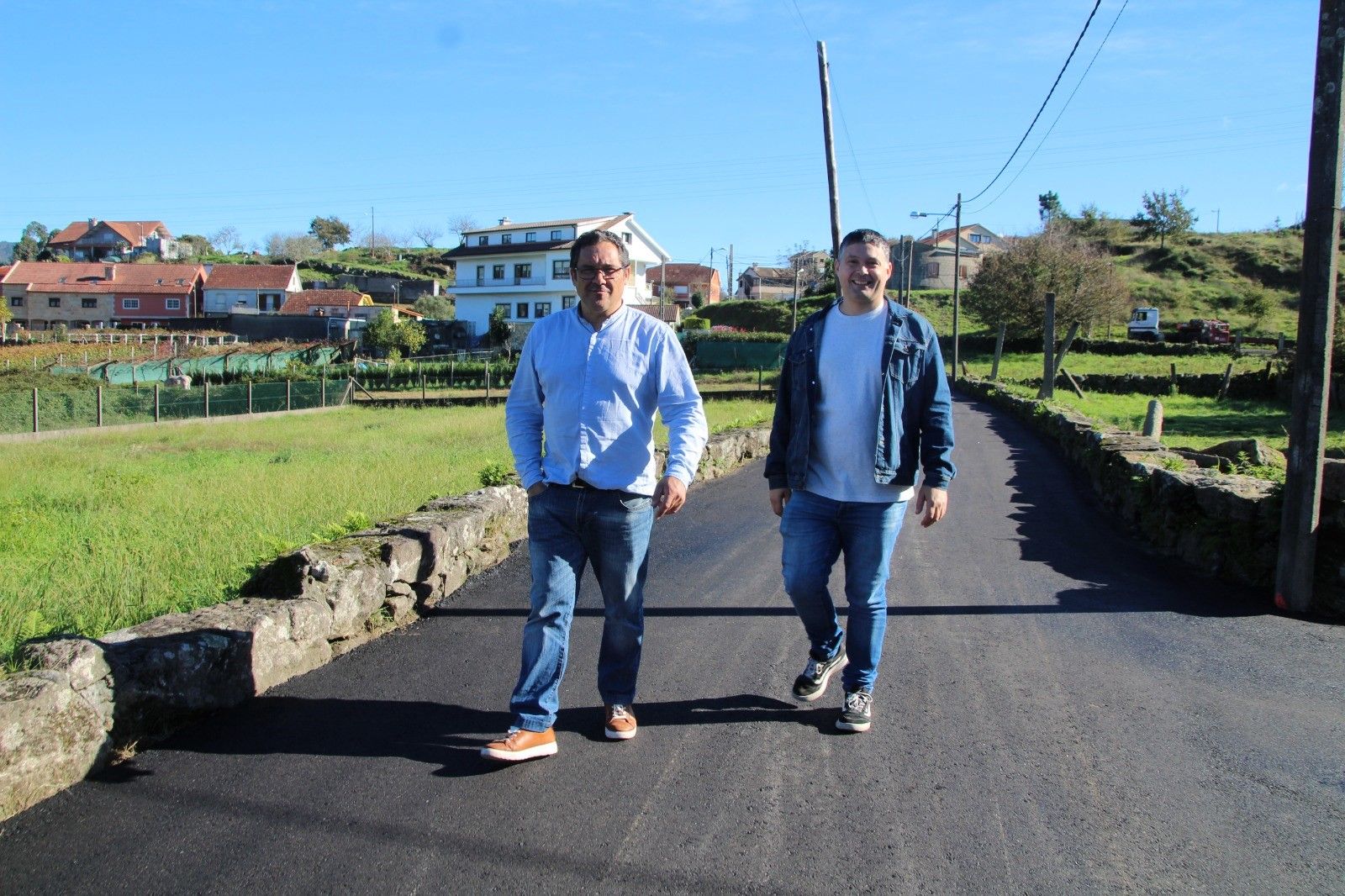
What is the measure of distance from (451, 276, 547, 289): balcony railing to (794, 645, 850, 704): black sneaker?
62990mm

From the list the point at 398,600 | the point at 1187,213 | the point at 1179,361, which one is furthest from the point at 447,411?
the point at 1187,213

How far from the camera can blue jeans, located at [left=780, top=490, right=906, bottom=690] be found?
4.05 meters

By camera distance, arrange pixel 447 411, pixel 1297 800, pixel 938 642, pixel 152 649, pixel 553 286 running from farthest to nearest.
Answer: pixel 553 286 → pixel 447 411 → pixel 938 642 → pixel 152 649 → pixel 1297 800

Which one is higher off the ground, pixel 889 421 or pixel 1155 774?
pixel 889 421

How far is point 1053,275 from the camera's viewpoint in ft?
145

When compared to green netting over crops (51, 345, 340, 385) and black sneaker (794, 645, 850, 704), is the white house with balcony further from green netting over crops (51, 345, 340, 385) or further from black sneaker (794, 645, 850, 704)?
black sneaker (794, 645, 850, 704)

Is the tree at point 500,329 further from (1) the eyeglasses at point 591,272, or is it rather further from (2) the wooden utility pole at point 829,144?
(1) the eyeglasses at point 591,272

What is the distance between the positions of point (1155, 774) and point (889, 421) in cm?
161

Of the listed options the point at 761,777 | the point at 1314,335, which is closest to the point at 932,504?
the point at 761,777

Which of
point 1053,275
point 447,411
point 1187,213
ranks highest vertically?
point 1187,213

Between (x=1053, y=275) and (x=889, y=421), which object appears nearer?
(x=889, y=421)

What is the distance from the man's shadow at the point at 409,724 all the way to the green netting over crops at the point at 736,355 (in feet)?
153

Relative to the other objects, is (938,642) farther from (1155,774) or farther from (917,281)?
(917,281)

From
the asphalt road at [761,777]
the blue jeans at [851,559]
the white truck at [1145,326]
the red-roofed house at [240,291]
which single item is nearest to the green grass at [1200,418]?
the asphalt road at [761,777]
